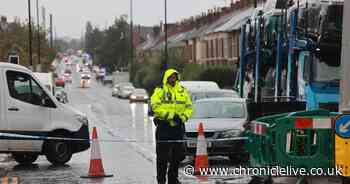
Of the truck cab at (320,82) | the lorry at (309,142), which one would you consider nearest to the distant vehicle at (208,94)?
the truck cab at (320,82)

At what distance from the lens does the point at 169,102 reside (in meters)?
12.9

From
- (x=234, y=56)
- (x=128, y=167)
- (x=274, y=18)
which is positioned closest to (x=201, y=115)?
(x=128, y=167)

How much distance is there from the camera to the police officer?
12812mm

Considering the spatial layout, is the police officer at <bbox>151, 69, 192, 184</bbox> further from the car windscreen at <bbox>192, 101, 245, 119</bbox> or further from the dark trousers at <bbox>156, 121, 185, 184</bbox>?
the car windscreen at <bbox>192, 101, 245, 119</bbox>

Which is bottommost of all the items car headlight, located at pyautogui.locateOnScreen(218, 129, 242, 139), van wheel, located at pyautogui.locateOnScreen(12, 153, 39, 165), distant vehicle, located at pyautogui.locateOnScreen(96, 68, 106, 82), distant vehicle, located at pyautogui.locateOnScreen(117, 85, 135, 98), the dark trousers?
distant vehicle, located at pyautogui.locateOnScreen(96, 68, 106, 82)

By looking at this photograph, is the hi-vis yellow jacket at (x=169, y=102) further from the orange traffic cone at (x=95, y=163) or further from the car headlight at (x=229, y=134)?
the car headlight at (x=229, y=134)

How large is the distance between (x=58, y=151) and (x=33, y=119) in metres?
0.90

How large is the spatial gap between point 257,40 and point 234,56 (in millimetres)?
41920

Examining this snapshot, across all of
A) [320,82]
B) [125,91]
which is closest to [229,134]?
[320,82]

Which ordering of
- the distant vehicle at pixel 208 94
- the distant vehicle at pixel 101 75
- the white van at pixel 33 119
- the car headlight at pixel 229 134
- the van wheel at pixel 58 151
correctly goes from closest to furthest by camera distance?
the white van at pixel 33 119
the car headlight at pixel 229 134
the van wheel at pixel 58 151
the distant vehicle at pixel 208 94
the distant vehicle at pixel 101 75

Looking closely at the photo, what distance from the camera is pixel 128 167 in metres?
16.5

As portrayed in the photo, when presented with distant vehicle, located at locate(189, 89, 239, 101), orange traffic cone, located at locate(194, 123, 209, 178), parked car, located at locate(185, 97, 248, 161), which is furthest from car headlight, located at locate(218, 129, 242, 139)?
distant vehicle, located at locate(189, 89, 239, 101)

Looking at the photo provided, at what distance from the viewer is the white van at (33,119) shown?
1681cm

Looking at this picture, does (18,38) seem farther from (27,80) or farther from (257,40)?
(27,80)
